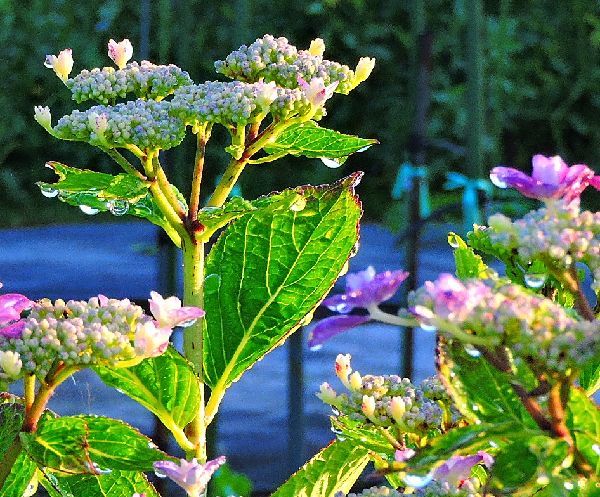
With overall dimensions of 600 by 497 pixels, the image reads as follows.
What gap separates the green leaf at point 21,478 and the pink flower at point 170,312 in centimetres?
12

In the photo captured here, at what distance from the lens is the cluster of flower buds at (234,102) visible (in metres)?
0.60

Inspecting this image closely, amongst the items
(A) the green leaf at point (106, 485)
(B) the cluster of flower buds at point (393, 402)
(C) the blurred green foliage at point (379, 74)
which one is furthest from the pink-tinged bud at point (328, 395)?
(C) the blurred green foliage at point (379, 74)

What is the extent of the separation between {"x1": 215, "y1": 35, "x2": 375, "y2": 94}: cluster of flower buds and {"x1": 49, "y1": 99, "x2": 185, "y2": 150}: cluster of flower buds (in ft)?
0.18

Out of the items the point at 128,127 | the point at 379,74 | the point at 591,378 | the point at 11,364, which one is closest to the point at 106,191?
the point at 128,127

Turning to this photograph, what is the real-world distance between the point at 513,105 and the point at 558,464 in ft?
25.9

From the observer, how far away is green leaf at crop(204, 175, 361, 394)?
0.64 m

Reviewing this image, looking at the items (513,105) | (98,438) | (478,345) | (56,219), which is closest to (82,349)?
(98,438)

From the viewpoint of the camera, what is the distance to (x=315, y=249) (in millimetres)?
645

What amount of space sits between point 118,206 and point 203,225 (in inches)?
2.4

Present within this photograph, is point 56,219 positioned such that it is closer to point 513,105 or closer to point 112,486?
point 513,105

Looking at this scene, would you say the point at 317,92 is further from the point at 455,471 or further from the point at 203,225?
the point at 455,471

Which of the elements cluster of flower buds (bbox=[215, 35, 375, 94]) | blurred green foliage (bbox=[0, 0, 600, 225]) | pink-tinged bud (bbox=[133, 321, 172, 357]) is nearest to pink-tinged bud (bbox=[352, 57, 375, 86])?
cluster of flower buds (bbox=[215, 35, 375, 94])

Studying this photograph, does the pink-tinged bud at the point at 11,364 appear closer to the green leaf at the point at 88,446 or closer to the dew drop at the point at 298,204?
the green leaf at the point at 88,446

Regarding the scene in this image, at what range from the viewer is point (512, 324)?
1.32 ft
